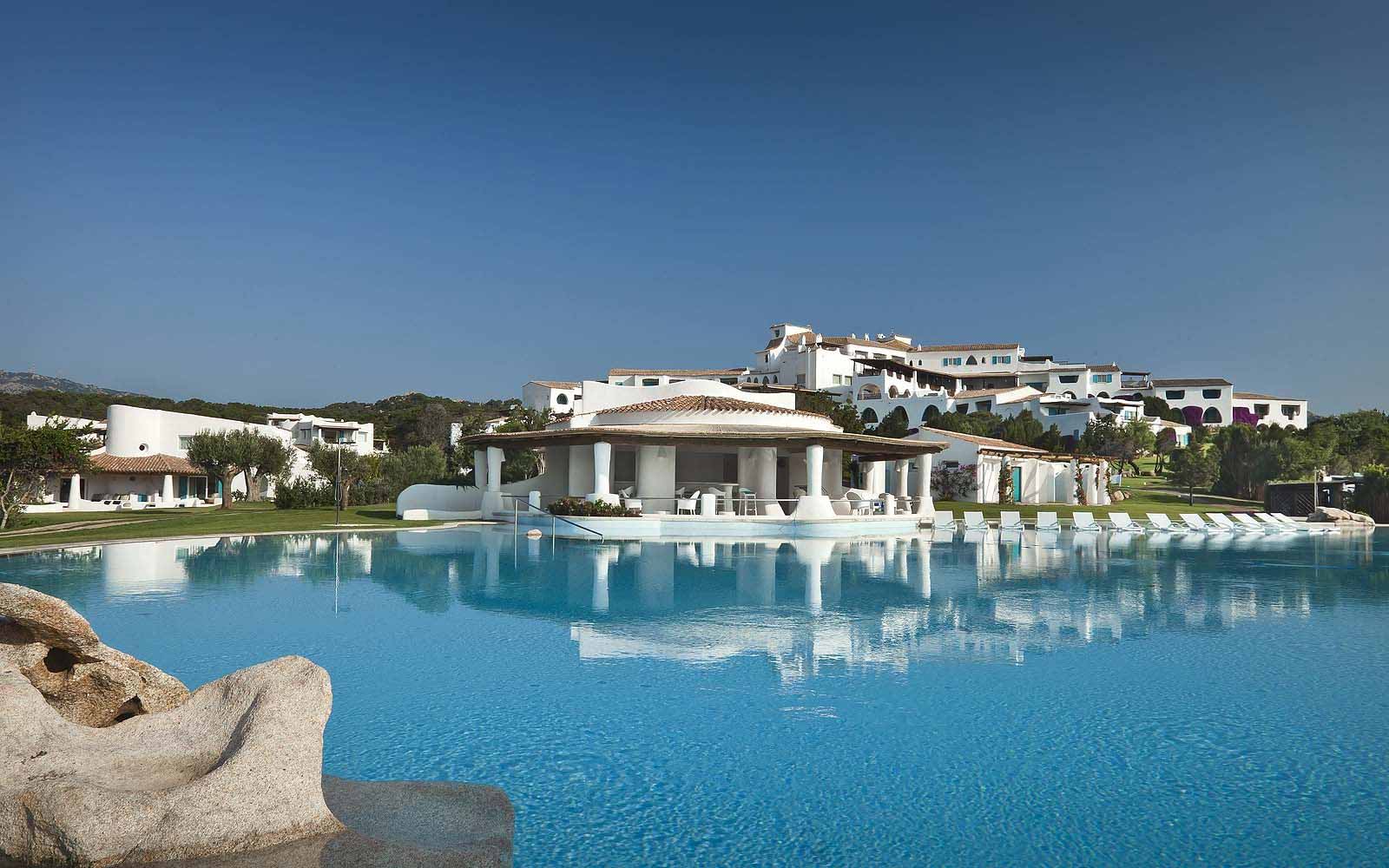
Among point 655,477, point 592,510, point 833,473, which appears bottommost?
point 592,510

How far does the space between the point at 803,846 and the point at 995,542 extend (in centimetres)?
2175

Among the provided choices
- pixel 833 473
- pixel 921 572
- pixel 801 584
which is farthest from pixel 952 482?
pixel 801 584

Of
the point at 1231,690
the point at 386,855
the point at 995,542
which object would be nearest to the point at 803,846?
the point at 386,855

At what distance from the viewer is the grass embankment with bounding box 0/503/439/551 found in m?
21.5

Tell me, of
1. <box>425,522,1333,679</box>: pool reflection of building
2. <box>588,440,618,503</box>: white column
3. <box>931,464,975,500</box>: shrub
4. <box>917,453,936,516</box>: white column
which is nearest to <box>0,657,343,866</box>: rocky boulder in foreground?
<box>425,522,1333,679</box>: pool reflection of building

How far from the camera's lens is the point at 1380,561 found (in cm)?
2083

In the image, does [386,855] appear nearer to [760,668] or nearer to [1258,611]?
[760,668]

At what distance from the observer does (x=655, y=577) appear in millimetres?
16234

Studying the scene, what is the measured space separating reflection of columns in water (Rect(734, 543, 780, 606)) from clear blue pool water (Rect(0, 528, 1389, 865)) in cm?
18

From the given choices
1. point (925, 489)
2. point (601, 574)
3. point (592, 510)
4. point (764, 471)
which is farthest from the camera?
point (925, 489)

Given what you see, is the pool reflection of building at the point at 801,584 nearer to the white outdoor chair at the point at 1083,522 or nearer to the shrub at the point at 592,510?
the shrub at the point at 592,510

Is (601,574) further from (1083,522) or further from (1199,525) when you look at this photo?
(1199,525)

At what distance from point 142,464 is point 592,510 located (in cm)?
2786

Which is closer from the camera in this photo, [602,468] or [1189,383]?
[602,468]
